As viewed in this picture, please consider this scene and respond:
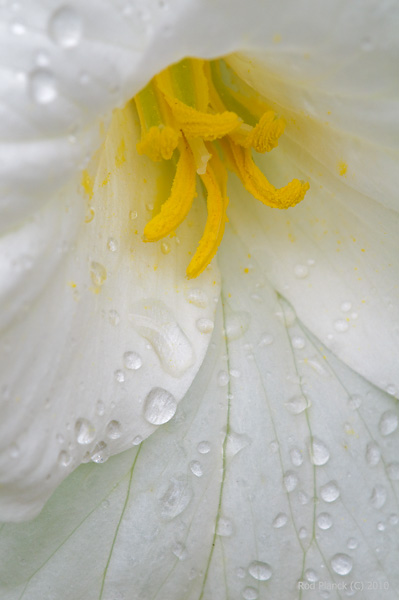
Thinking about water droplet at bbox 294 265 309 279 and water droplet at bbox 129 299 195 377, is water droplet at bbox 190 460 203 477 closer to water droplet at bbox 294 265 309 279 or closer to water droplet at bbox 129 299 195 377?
water droplet at bbox 129 299 195 377

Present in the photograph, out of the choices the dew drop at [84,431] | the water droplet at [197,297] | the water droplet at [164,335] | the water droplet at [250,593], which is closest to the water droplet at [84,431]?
the dew drop at [84,431]

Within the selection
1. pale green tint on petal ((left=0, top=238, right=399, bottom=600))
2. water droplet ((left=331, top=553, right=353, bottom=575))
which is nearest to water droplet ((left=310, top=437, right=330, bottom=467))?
pale green tint on petal ((left=0, top=238, right=399, bottom=600))

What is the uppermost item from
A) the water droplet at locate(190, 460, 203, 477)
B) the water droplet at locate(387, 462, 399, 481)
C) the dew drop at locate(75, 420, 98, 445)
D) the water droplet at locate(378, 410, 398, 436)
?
the dew drop at locate(75, 420, 98, 445)

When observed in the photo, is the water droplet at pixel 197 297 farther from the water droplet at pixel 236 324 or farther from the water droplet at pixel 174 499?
the water droplet at pixel 174 499

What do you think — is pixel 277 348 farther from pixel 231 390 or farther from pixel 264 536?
pixel 264 536

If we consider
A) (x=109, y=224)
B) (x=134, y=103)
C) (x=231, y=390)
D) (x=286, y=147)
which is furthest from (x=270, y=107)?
(x=231, y=390)

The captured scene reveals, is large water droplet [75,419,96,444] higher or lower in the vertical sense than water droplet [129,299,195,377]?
lower

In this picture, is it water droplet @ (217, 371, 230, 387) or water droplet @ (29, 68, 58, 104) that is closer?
water droplet @ (29, 68, 58, 104)
